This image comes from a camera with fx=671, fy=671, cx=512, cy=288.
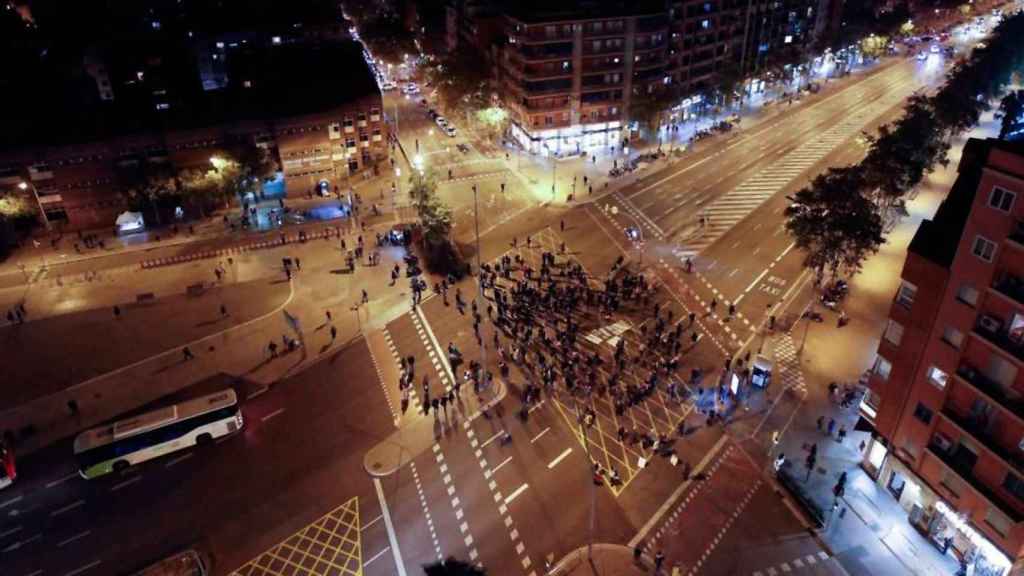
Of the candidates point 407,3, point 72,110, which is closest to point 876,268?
point 72,110

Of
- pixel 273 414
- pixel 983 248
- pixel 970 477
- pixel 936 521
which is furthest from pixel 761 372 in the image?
pixel 273 414

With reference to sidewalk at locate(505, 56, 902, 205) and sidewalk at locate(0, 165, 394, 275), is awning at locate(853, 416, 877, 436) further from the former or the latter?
sidewalk at locate(0, 165, 394, 275)

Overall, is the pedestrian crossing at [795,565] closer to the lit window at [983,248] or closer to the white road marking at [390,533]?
the lit window at [983,248]

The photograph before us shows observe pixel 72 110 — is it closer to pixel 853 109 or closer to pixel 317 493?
pixel 317 493

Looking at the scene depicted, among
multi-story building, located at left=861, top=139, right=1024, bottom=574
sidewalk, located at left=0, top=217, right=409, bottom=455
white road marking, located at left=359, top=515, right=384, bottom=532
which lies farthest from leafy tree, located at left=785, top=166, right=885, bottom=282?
white road marking, located at left=359, top=515, right=384, bottom=532

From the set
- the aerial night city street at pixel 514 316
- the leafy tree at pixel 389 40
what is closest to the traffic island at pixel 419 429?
the aerial night city street at pixel 514 316
